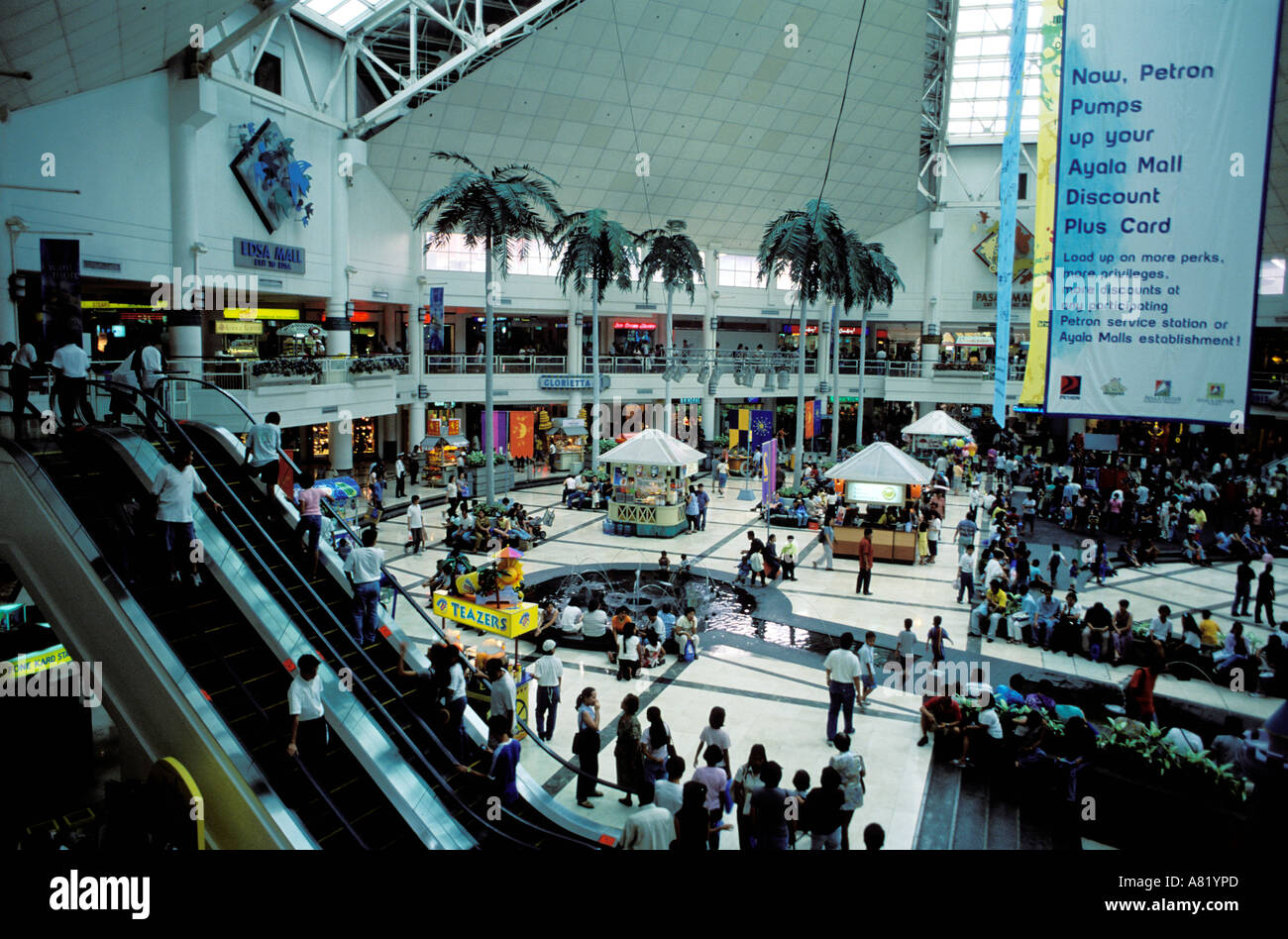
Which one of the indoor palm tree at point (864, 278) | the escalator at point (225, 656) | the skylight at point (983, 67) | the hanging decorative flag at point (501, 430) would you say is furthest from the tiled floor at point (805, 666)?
the skylight at point (983, 67)

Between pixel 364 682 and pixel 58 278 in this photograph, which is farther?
pixel 58 278

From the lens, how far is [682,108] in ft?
98.8

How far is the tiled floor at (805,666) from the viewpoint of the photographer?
9.50 m

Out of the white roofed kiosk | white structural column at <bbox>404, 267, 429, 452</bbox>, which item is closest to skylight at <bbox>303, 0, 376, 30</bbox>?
white structural column at <bbox>404, 267, 429, 452</bbox>

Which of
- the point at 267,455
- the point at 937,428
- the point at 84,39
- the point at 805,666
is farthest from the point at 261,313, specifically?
the point at 937,428

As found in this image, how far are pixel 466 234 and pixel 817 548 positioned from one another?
12094mm

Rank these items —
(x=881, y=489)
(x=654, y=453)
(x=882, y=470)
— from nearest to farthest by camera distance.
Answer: (x=882, y=470), (x=881, y=489), (x=654, y=453)

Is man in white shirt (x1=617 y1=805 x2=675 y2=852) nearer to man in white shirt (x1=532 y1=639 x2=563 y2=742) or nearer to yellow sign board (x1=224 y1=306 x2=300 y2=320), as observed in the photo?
man in white shirt (x1=532 y1=639 x2=563 y2=742)

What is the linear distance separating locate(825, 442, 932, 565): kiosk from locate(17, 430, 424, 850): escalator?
14.6 metres

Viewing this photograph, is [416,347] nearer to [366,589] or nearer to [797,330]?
[366,589]

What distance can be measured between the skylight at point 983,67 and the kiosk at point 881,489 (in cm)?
1861

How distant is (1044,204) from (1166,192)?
155cm

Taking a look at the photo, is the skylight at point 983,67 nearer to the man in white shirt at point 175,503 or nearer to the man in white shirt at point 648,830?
the man in white shirt at point 175,503
